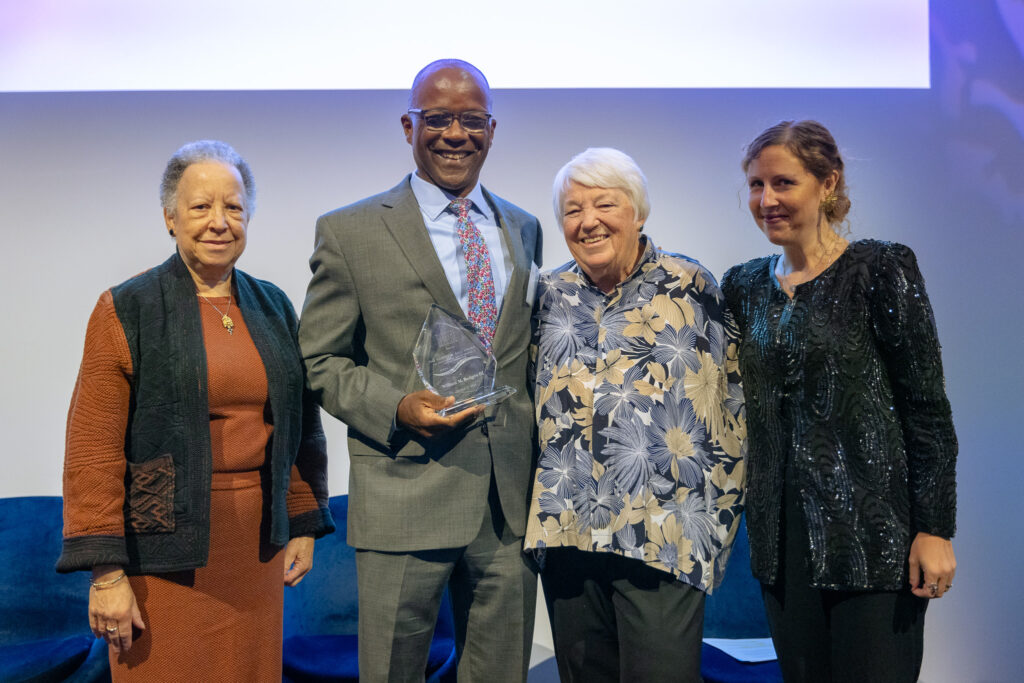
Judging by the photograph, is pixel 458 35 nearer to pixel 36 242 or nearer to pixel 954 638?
pixel 36 242

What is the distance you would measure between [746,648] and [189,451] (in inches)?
74.5

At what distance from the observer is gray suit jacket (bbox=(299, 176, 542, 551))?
1.83 metres

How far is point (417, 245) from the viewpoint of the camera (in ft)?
6.16

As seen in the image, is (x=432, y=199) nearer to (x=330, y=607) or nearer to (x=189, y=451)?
(x=189, y=451)

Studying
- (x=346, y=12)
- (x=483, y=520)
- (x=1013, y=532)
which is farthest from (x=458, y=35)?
(x=1013, y=532)

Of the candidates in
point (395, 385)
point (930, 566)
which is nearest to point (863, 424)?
point (930, 566)

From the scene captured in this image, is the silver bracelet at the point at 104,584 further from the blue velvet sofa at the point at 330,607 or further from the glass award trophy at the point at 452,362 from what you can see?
the blue velvet sofa at the point at 330,607

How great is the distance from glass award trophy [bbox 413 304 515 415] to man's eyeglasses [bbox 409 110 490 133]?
468 millimetres

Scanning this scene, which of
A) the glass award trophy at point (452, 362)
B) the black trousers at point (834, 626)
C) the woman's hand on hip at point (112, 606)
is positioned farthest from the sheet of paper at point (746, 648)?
the woman's hand on hip at point (112, 606)

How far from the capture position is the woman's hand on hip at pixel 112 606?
169cm

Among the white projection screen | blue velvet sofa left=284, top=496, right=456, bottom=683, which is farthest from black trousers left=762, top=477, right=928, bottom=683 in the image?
the white projection screen

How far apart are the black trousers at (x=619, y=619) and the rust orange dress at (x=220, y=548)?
0.69 metres

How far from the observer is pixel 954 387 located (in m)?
3.03

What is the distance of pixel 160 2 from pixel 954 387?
3.27m
